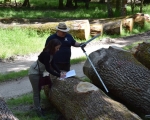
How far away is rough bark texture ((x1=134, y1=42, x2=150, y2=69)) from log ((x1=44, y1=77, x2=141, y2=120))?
2387 mm

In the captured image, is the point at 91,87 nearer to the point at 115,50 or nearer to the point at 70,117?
the point at 70,117

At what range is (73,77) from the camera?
7004 millimetres

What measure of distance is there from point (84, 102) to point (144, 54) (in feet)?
10.1

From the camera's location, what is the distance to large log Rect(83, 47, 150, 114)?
22.1 feet

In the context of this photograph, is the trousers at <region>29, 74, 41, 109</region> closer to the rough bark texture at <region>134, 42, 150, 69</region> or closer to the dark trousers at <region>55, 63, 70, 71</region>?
the dark trousers at <region>55, 63, 70, 71</region>

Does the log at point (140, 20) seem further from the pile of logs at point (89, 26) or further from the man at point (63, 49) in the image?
the man at point (63, 49)

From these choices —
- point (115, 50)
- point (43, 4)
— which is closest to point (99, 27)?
point (115, 50)

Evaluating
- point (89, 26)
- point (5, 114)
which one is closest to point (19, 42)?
point (89, 26)

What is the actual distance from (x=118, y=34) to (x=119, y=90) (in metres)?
9.89

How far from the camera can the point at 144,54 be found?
27.4 feet

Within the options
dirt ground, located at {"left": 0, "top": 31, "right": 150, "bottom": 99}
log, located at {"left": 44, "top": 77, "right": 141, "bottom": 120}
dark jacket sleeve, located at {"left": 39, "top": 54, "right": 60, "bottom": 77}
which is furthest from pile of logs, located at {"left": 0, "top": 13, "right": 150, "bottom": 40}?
dark jacket sleeve, located at {"left": 39, "top": 54, "right": 60, "bottom": 77}

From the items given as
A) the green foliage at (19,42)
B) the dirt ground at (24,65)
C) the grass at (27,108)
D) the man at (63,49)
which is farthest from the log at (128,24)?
the man at (63,49)

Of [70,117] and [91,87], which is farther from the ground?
[91,87]

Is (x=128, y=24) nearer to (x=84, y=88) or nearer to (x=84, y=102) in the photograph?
(x=84, y=88)
